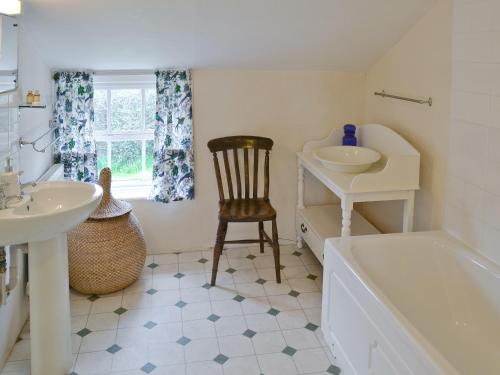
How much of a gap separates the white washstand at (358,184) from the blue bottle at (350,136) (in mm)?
71

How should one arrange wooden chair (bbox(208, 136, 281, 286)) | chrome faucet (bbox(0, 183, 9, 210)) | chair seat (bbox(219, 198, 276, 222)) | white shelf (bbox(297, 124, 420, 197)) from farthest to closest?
wooden chair (bbox(208, 136, 281, 286)), chair seat (bbox(219, 198, 276, 222)), white shelf (bbox(297, 124, 420, 197)), chrome faucet (bbox(0, 183, 9, 210))

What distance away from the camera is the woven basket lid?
135 inches

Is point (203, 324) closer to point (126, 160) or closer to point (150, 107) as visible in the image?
point (126, 160)

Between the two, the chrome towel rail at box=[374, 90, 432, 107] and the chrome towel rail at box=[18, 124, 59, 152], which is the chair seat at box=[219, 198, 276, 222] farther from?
the chrome towel rail at box=[18, 124, 59, 152]

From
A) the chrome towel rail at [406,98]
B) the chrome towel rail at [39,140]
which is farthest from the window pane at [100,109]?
the chrome towel rail at [406,98]

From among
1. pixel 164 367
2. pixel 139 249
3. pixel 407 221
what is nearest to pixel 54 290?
pixel 164 367

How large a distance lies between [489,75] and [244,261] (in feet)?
6.83

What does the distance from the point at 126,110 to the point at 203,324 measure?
5.63 feet

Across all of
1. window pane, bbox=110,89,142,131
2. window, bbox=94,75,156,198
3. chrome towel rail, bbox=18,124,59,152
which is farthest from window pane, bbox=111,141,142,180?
chrome towel rail, bbox=18,124,59,152

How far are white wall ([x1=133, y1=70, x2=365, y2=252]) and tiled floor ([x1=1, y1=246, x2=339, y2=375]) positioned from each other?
0.27m

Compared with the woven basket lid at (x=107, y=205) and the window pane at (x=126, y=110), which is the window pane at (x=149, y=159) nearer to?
the window pane at (x=126, y=110)

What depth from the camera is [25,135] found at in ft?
10.2

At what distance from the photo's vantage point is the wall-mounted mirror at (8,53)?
2.69 m

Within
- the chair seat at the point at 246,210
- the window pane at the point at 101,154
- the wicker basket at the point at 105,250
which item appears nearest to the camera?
the wicker basket at the point at 105,250
